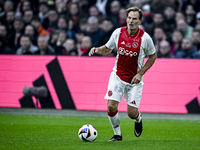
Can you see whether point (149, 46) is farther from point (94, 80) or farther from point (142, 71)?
point (94, 80)

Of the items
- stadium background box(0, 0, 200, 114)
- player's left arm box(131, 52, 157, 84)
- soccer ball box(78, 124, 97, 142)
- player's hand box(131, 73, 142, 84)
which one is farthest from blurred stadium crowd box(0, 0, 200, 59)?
soccer ball box(78, 124, 97, 142)

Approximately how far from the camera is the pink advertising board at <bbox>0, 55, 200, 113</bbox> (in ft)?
36.9

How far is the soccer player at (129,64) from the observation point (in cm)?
638

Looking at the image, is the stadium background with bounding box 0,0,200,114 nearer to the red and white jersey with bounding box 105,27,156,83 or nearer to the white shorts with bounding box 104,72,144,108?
the white shorts with bounding box 104,72,144,108

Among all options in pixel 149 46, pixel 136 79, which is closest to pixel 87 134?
pixel 136 79

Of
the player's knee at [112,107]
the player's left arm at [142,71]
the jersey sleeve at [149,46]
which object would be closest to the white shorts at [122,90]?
the player's knee at [112,107]

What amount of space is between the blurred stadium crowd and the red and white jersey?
537 centimetres

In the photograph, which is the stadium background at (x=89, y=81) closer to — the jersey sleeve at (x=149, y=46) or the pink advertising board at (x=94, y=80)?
the pink advertising board at (x=94, y=80)

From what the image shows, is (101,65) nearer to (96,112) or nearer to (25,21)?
(96,112)

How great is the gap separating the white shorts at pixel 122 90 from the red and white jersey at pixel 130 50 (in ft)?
0.31

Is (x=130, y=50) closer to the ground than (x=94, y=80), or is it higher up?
higher up

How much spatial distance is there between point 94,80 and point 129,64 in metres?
5.30

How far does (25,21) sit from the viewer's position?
1426 cm

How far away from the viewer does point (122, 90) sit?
653 centimetres
